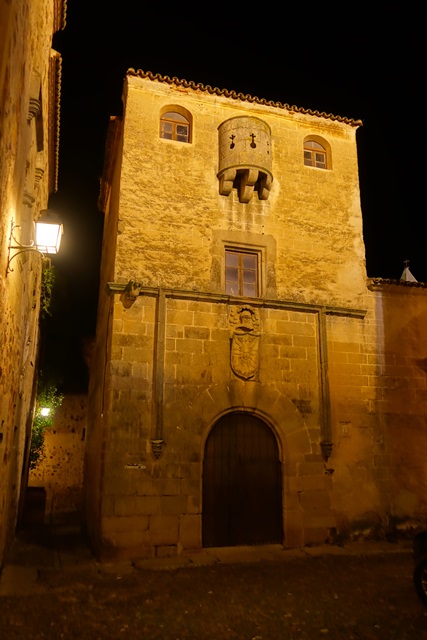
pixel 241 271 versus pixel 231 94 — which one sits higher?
pixel 231 94

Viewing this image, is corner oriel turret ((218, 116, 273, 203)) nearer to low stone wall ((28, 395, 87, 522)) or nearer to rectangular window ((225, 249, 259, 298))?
rectangular window ((225, 249, 259, 298))

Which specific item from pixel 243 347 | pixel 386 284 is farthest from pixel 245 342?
pixel 386 284

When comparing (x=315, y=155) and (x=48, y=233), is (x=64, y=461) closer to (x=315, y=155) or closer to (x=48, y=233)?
(x=48, y=233)

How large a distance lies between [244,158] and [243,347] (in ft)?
13.1

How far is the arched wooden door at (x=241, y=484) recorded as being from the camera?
9.17m

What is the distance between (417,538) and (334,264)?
6.19 m

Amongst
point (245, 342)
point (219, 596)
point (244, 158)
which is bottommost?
point (219, 596)

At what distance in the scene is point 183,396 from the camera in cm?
933

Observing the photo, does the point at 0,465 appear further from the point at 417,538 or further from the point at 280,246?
the point at 280,246

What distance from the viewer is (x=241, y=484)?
30.9 feet

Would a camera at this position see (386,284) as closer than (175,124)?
A: No

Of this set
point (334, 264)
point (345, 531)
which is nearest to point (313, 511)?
point (345, 531)

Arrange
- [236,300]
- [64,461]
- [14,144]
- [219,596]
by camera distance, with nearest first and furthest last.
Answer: [14,144] < [219,596] < [236,300] < [64,461]

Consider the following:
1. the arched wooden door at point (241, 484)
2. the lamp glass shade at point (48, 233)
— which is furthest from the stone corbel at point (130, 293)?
the arched wooden door at point (241, 484)
